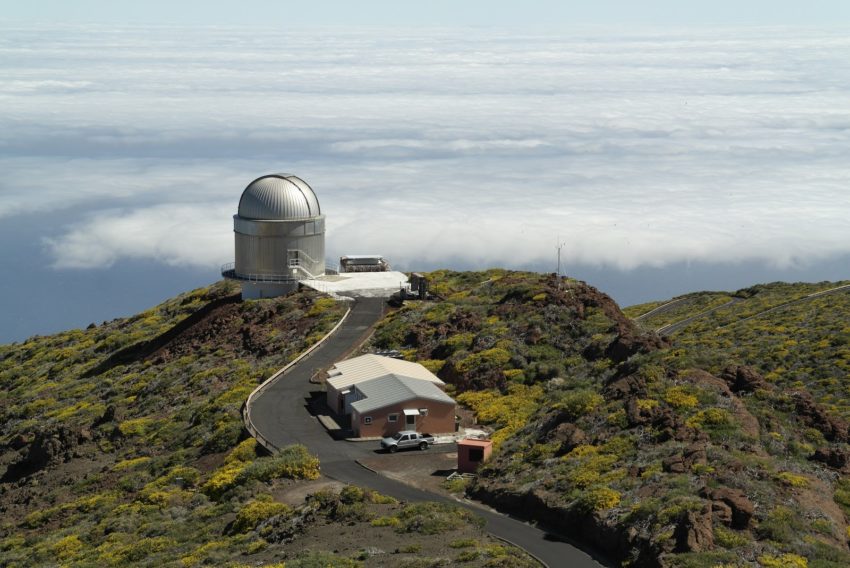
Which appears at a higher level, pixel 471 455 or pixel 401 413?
pixel 401 413

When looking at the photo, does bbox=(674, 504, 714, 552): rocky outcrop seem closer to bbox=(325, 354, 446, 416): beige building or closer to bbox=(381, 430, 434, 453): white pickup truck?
bbox=(381, 430, 434, 453): white pickup truck

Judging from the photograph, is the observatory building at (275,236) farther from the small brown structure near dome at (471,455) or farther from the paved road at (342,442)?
the small brown structure near dome at (471,455)

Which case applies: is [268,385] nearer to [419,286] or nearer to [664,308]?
[419,286]

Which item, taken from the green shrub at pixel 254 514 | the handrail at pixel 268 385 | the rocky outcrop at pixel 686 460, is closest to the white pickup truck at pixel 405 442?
the handrail at pixel 268 385

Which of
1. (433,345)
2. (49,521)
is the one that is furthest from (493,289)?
(49,521)

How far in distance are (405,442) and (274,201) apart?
27.9 metres

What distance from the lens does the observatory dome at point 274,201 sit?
2584 inches

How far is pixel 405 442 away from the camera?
41125 millimetres

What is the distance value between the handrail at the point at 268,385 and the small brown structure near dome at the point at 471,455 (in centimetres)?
653

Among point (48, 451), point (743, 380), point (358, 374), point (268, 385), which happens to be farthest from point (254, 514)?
point (743, 380)

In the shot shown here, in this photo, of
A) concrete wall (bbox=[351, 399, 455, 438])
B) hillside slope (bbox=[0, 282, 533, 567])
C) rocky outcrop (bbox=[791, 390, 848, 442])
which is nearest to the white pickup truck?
concrete wall (bbox=[351, 399, 455, 438])

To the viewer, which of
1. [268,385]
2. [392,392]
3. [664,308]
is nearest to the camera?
[392,392]

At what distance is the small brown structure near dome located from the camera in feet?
125

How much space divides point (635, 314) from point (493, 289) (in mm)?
32224
